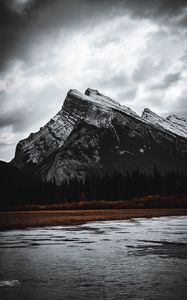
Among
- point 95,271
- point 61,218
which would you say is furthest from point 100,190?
point 95,271

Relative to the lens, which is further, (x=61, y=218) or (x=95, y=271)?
(x=61, y=218)

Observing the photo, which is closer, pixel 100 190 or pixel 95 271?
pixel 95 271

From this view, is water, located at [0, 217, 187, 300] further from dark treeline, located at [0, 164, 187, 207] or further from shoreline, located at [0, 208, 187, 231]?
dark treeline, located at [0, 164, 187, 207]

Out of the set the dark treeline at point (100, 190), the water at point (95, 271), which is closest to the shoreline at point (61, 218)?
the water at point (95, 271)

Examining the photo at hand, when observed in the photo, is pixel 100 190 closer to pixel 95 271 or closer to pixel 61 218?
pixel 61 218

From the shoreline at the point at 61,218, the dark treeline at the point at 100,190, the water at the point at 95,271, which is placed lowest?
the water at the point at 95,271

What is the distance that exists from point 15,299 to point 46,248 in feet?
32.6

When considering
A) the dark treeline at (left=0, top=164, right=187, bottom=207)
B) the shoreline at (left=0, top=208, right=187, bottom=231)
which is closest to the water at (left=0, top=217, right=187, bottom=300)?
the shoreline at (left=0, top=208, right=187, bottom=231)

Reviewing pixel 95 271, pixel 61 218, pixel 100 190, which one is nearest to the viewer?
pixel 95 271

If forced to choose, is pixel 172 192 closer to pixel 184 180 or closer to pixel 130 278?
pixel 184 180

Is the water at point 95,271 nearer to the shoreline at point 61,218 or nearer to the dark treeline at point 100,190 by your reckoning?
the shoreline at point 61,218

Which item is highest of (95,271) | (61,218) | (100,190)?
(100,190)

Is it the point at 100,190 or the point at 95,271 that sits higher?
the point at 100,190

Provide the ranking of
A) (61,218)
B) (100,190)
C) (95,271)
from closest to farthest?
(95,271) < (61,218) < (100,190)
